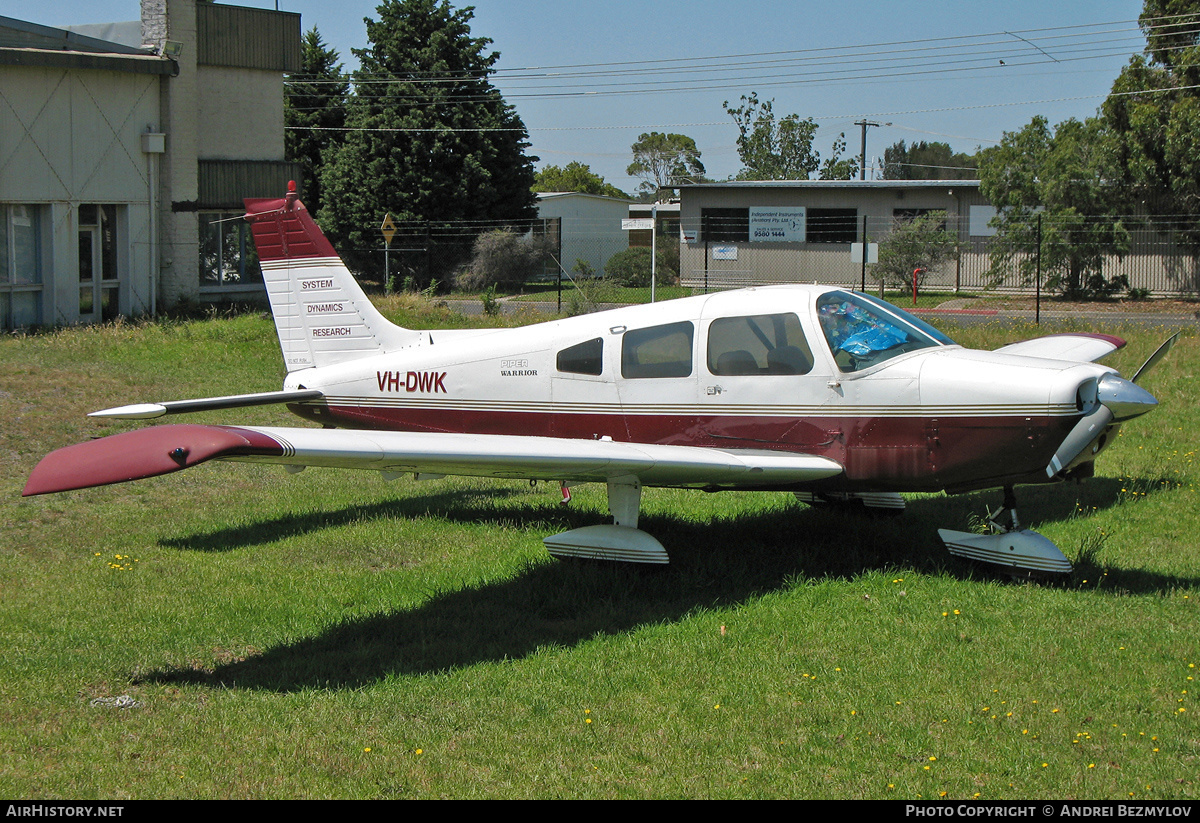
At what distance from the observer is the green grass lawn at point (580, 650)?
4.80 meters

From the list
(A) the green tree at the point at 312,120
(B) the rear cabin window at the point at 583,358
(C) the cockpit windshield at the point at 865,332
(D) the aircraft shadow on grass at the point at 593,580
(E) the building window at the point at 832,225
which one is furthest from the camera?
(A) the green tree at the point at 312,120

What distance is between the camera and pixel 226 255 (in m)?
29.3

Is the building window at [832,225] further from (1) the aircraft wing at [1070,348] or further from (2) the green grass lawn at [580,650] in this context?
(1) the aircraft wing at [1070,348]

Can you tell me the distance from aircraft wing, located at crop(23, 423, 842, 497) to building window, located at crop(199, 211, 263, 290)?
2335 cm

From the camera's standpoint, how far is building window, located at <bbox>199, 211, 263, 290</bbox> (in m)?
28.6

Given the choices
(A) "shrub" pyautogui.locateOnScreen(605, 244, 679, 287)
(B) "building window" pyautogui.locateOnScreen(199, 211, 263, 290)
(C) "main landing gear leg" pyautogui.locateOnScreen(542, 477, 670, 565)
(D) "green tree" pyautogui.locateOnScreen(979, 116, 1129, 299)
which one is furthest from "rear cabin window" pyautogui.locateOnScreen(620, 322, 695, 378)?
(A) "shrub" pyautogui.locateOnScreen(605, 244, 679, 287)

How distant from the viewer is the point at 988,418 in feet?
23.6

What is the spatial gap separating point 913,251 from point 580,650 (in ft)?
107

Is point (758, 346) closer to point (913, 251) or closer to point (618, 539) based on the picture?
point (618, 539)

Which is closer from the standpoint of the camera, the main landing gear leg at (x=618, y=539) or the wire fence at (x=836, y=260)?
the main landing gear leg at (x=618, y=539)

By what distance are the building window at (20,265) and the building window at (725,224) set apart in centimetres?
2631

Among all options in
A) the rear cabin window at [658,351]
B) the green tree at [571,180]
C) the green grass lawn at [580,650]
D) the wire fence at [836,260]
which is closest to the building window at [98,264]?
the wire fence at [836,260]

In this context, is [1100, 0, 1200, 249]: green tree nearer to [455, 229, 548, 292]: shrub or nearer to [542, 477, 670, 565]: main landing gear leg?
[455, 229, 548, 292]: shrub
